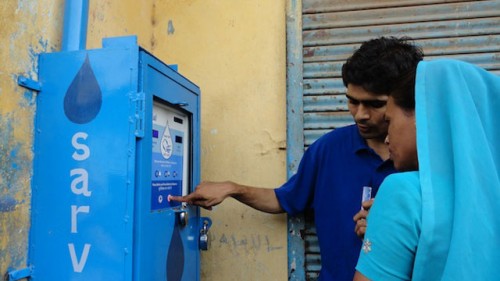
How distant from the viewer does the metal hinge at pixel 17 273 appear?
1271mm

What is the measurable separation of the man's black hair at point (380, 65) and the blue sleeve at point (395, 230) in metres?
0.83

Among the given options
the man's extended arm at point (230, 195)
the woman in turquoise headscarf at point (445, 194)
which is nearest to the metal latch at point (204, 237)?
the man's extended arm at point (230, 195)

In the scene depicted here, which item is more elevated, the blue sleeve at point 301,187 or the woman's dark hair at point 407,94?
the woman's dark hair at point 407,94

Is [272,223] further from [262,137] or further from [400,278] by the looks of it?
[400,278]

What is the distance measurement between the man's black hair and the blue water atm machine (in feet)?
2.71

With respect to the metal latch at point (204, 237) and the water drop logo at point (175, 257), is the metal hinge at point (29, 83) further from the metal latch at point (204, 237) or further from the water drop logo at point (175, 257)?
the metal latch at point (204, 237)

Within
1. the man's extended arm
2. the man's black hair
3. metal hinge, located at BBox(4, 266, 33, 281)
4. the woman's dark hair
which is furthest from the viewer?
the man's extended arm

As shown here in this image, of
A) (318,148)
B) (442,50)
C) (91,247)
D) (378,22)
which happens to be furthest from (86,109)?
(442,50)

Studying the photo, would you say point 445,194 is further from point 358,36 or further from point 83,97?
→ point 358,36

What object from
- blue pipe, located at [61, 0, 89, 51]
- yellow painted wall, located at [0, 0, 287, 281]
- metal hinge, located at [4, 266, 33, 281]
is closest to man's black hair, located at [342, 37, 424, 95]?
yellow painted wall, located at [0, 0, 287, 281]

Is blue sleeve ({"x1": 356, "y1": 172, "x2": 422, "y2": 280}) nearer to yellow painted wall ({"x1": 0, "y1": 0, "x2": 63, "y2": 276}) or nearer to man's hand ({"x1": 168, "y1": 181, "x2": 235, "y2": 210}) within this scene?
man's hand ({"x1": 168, "y1": 181, "x2": 235, "y2": 210})

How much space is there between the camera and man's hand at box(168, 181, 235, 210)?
1.71 meters

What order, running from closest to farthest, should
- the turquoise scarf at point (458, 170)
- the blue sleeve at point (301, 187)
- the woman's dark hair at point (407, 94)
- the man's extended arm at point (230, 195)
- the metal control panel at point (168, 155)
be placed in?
the turquoise scarf at point (458, 170), the woman's dark hair at point (407, 94), the metal control panel at point (168, 155), the man's extended arm at point (230, 195), the blue sleeve at point (301, 187)

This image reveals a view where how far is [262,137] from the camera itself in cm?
218
